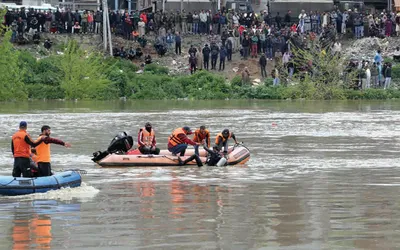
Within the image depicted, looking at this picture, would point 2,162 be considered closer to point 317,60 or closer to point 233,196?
point 233,196

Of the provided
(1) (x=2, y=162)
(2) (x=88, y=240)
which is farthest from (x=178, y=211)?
(1) (x=2, y=162)

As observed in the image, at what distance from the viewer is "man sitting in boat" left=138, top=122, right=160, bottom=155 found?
1198 inches

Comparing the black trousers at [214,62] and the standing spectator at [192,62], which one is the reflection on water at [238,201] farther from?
the black trousers at [214,62]

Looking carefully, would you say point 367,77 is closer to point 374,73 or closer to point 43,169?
point 374,73

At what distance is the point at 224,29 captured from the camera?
69.0 meters

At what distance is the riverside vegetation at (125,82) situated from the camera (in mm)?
65188

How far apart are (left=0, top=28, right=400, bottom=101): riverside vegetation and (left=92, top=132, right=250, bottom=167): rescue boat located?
34.7 m

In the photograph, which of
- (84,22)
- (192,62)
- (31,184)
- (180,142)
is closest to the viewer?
(31,184)

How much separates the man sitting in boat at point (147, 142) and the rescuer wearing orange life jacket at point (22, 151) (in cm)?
695

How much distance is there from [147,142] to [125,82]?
122ft

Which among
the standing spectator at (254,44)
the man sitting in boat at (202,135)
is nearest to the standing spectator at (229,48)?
the standing spectator at (254,44)

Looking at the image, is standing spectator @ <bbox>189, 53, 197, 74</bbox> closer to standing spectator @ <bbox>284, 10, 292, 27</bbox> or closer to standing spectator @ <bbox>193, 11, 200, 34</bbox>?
standing spectator @ <bbox>193, 11, 200, 34</bbox>

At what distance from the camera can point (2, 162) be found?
31.1m

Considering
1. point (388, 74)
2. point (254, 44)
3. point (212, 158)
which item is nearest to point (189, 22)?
point (254, 44)
